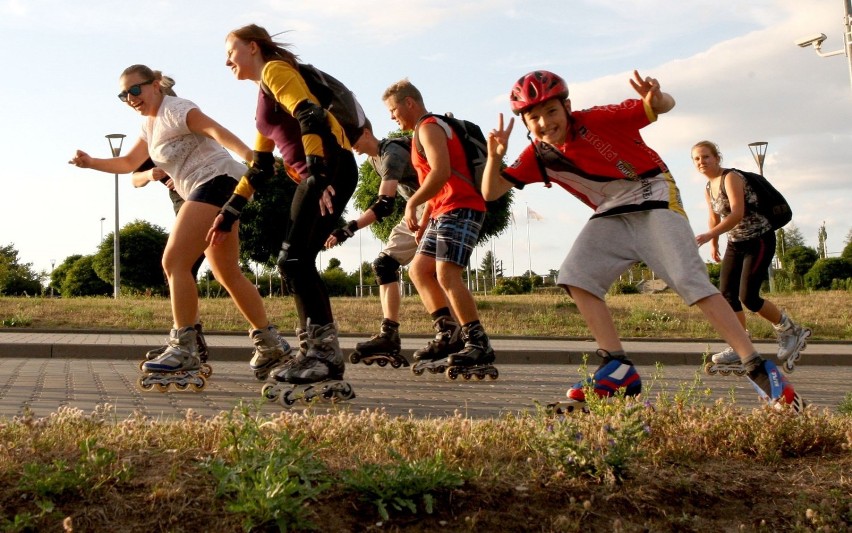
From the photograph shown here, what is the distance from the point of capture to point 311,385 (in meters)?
5.48

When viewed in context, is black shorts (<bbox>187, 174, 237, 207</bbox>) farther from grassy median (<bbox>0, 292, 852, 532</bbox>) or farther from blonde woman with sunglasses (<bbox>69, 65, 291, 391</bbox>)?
grassy median (<bbox>0, 292, 852, 532</bbox>)

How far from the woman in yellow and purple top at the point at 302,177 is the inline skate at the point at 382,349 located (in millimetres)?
2577

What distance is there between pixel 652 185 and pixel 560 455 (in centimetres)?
223

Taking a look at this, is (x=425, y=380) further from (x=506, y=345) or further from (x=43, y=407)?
(x=506, y=345)

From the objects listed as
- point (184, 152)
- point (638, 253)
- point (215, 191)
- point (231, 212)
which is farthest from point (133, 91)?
point (638, 253)

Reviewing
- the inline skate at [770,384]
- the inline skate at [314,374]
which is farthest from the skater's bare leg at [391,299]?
the inline skate at [770,384]

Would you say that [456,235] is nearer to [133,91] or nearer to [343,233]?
[343,233]

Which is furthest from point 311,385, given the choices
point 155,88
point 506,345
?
point 506,345

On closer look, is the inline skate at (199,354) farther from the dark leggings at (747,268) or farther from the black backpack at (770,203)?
the black backpack at (770,203)

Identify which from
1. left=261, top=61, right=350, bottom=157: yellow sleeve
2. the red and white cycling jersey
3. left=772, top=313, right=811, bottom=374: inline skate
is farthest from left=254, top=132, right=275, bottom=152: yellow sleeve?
left=772, top=313, right=811, bottom=374: inline skate

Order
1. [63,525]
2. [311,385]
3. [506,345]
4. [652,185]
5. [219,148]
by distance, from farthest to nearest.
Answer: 1. [506,345]
2. [219,148]
3. [311,385]
4. [652,185]
5. [63,525]

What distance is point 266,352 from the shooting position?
6641 mm

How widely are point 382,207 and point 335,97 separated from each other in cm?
136

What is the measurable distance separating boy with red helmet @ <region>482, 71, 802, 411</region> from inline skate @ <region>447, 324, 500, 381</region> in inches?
92.7
